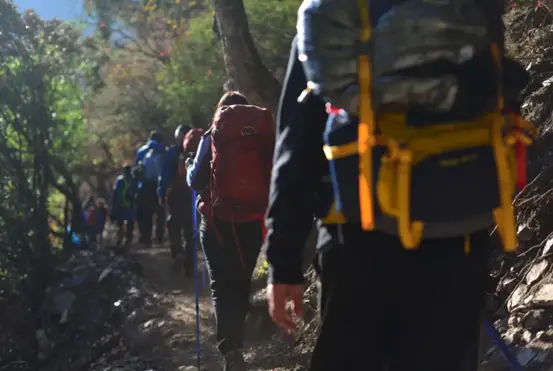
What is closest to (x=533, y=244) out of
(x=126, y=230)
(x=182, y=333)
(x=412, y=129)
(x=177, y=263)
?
(x=412, y=129)

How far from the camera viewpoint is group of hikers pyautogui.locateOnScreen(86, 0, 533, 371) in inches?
77.3

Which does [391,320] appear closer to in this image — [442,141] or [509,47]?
[442,141]

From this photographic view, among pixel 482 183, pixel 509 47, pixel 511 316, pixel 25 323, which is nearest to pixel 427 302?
pixel 482 183

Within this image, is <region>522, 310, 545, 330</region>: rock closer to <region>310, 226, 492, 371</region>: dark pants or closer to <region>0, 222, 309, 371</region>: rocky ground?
<region>310, 226, 492, 371</region>: dark pants

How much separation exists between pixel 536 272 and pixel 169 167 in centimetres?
554

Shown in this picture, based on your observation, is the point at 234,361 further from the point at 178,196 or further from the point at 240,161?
the point at 178,196

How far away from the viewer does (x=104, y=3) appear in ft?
79.5

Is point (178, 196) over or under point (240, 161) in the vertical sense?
under

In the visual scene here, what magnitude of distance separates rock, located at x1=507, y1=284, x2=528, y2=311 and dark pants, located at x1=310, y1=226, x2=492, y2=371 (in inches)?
76.4

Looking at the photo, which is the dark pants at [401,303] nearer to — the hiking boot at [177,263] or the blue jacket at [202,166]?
the blue jacket at [202,166]

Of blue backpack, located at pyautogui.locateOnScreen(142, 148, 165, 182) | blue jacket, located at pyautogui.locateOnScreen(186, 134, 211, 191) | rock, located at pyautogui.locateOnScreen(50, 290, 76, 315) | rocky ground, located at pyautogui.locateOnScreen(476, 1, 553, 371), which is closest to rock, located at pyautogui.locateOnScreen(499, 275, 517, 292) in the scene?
rocky ground, located at pyautogui.locateOnScreen(476, 1, 553, 371)

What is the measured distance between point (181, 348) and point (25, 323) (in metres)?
4.59

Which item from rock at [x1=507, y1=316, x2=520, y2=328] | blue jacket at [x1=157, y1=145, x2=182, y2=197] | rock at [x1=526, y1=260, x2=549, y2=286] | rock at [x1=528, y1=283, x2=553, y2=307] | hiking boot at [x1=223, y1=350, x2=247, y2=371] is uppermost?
blue jacket at [x1=157, y1=145, x2=182, y2=197]

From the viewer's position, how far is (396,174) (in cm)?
196
